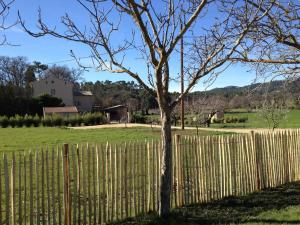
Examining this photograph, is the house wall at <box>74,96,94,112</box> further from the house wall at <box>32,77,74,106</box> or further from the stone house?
the house wall at <box>32,77,74,106</box>

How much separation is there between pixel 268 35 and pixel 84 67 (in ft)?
13.8

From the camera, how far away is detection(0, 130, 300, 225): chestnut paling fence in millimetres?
6457

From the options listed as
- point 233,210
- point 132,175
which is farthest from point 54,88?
point 233,210

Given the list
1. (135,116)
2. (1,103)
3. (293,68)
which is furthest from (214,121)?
(293,68)

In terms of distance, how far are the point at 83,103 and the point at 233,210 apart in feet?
276

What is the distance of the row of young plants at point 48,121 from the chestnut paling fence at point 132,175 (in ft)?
141

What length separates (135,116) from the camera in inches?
2314

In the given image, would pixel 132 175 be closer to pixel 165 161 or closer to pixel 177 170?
pixel 165 161

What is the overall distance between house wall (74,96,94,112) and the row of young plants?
34.5 metres

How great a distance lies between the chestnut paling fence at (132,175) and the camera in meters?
6.46

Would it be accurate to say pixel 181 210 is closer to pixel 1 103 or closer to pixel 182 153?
pixel 182 153

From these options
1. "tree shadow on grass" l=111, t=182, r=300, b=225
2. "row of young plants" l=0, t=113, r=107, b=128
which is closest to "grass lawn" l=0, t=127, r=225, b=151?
"tree shadow on grass" l=111, t=182, r=300, b=225

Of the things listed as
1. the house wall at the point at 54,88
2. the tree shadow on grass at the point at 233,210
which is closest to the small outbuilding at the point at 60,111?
the house wall at the point at 54,88

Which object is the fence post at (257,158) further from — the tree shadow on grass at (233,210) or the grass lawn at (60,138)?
the grass lawn at (60,138)
